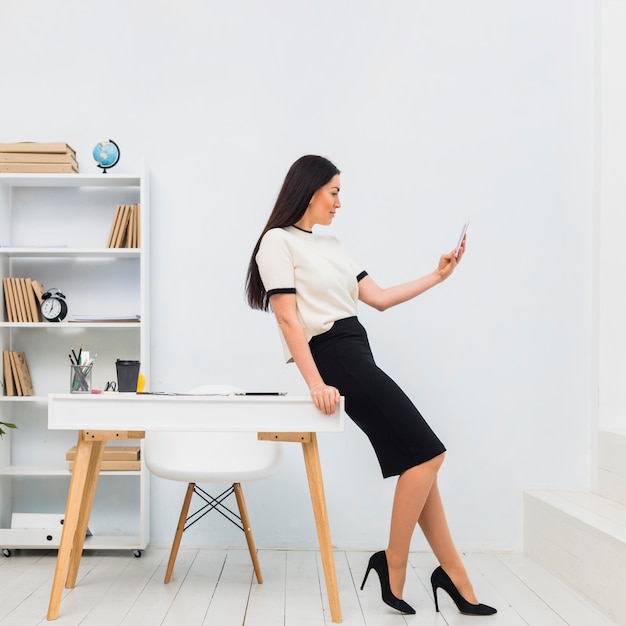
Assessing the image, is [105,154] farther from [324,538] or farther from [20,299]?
[324,538]

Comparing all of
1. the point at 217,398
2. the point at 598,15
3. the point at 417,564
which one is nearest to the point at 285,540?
the point at 417,564

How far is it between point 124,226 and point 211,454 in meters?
1.13

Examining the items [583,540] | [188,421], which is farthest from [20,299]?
[583,540]

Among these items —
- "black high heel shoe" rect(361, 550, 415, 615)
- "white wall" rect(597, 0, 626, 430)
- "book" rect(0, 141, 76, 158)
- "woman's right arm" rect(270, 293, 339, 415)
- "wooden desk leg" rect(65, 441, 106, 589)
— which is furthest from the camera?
"white wall" rect(597, 0, 626, 430)

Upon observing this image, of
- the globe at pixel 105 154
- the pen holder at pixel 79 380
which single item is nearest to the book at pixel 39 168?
the globe at pixel 105 154

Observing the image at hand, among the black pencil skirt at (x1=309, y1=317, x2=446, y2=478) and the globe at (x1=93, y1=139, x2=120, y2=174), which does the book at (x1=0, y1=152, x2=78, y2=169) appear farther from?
the black pencil skirt at (x1=309, y1=317, x2=446, y2=478)

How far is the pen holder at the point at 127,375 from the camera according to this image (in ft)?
9.00

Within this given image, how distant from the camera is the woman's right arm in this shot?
2.38 m

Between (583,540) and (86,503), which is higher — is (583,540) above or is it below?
below

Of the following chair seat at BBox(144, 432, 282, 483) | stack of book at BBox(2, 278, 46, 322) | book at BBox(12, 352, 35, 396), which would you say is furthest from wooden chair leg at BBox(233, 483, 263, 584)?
stack of book at BBox(2, 278, 46, 322)

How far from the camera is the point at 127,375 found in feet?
9.01

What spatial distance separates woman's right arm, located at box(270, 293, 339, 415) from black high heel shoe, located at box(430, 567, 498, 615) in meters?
0.74

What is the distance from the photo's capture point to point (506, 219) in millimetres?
3691

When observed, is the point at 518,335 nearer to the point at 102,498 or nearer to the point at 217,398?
the point at 217,398
